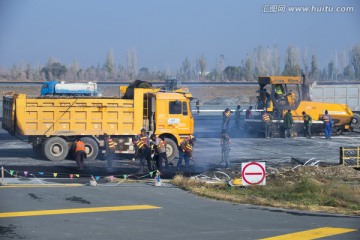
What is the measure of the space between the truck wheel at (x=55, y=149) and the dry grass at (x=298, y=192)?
670cm

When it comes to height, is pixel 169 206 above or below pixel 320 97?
below

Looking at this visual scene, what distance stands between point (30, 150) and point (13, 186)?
413 inches

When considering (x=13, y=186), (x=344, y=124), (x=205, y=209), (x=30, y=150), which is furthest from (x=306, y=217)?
(x=344, y=124)

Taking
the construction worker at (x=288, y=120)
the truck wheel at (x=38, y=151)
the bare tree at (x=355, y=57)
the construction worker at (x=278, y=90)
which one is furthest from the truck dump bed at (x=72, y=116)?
the bare tree at (x=355, y=57)

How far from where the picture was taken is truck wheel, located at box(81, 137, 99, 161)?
Result: 83.8 ft

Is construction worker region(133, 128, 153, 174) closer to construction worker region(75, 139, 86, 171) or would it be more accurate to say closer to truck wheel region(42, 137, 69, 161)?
construction worker region(75, 139, 86, 171)

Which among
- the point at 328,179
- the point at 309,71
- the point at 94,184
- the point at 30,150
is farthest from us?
the point at 309,71

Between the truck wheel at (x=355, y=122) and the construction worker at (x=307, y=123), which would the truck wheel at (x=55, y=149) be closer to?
the construction worker at (x=307, y=123)

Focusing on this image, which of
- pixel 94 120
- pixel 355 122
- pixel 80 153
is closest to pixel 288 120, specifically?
pixel 355 122

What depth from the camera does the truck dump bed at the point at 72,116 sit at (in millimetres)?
25062

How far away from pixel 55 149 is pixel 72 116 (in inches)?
56.7

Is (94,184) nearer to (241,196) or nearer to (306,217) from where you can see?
(241,196)

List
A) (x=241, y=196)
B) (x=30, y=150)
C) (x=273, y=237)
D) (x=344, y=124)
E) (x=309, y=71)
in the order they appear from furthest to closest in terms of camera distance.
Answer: (x=309, y=71)
(x=344, y=124)
(x=30, y=150)
(x=241, y=196)
(x=273, y=237)

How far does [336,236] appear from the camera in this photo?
12.6 meters
